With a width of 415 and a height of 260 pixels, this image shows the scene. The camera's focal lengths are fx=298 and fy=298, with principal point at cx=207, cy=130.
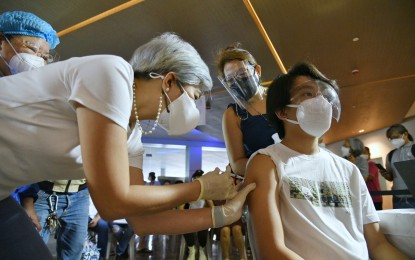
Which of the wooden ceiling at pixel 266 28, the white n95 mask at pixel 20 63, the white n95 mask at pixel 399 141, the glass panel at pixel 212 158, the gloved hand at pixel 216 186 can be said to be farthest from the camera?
the glass panel at pixel 212 158

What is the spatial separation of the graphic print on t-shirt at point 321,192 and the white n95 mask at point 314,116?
0.23 metres

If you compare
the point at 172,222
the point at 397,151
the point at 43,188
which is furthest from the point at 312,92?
the point at 397,151

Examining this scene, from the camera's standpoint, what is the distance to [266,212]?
1.10m

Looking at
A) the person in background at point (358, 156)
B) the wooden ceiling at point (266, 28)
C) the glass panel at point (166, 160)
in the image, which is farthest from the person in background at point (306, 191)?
the glass panel at point (166, 160)

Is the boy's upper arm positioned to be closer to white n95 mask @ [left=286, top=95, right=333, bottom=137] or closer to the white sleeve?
white n95 mask @ [left=286, top=95, right=333, bottom=137]

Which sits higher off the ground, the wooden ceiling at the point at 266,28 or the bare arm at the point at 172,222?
the wooden ceiling at the point at 266,28

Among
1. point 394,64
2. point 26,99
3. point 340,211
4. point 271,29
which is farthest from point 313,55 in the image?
point 26,99

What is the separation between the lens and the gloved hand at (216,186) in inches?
39.9

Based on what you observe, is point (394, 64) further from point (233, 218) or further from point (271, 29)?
point (233, 218)

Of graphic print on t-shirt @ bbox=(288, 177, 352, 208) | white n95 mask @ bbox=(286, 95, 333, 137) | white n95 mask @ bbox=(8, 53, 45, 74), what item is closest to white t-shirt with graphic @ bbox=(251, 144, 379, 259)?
graphic print on t-shirt @ bbox=(288, 177, 352, 208)

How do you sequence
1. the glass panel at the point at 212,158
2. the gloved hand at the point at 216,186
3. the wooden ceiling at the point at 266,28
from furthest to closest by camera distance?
the glass panel at the point at 212,158
the wooden ceiling at the point at 266,28
the gloved hand at the point at 216,186

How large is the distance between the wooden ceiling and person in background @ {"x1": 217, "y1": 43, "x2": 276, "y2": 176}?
5.85 feet

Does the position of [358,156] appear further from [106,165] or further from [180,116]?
[106,165]

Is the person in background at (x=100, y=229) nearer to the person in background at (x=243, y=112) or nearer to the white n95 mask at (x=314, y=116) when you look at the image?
the person in background at (x=243, y=112)
